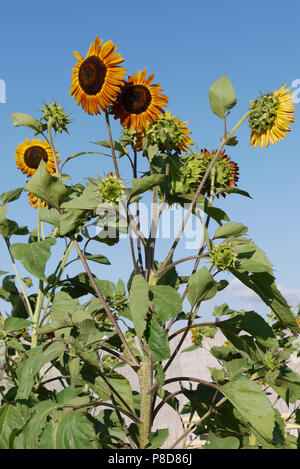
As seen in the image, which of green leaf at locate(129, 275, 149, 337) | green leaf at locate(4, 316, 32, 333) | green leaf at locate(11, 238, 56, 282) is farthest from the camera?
green leaf at locate(4, 316, 32, 333)

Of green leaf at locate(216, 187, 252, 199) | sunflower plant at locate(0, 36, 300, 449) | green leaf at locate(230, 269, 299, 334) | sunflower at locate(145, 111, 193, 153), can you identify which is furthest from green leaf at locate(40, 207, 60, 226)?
green leaf at locate(230, 269, 299, 334)

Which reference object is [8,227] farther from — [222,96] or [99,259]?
[222,96]

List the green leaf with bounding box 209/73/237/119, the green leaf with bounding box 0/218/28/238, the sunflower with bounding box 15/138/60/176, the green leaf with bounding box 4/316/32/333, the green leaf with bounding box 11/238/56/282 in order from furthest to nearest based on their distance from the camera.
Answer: the sunflower with bounding box 15/138/60/176 → the green leaf with bounding box 0/218/28/238 → the green leaf with bounding box 4/316/32/333 → the green leaf with bounding box 11/238/56/282 → the green leaf with bounding box 209/73/237/119

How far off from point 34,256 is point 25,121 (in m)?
0.46

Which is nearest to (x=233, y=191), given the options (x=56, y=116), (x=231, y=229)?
(x=231, y=229)

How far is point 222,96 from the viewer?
5.02 ft

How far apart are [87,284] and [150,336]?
0.59 m

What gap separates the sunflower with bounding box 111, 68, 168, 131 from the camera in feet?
5.26

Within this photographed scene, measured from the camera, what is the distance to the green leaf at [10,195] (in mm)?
1959

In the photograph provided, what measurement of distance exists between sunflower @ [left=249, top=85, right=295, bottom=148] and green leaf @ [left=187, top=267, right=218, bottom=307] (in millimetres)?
462

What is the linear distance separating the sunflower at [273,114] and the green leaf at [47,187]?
559mm

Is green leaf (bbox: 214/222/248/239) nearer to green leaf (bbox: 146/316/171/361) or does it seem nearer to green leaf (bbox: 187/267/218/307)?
green leaf (bbox: 187/267/218/307)
